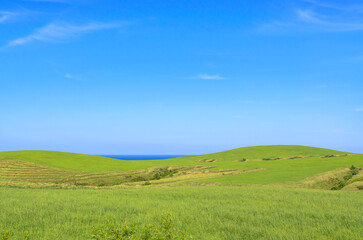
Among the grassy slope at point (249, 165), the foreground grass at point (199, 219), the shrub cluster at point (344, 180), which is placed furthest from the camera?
the grassy slope at point (249, 165)

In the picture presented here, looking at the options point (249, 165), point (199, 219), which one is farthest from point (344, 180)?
point (199, 219)

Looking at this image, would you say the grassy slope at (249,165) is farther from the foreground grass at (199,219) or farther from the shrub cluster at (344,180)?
the foreground grass at (199,219)

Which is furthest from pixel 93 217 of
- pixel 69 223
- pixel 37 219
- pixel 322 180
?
pixel 322 180

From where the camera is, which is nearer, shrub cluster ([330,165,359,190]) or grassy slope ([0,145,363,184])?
shrub cluster ([330,165,359,190])

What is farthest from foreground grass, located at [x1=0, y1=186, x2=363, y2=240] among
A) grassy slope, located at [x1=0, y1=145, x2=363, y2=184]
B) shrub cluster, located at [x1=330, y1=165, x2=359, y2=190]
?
grassy slope, located at [x1=0, y1=145, x2=363, y2=184]

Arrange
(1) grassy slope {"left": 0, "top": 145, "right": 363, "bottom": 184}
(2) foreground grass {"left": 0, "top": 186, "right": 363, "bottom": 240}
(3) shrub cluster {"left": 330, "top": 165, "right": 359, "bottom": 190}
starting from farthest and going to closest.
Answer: (1) grassy slope {"left": 0, "top": 145, "right": 363, "bottom": 184} < (3) shrub cluster {"left": 330, "top": 165, "right": 359, "bottom": 190} < (2) foreground grass {"left": 0, "top": 186, "right": 363, "bottom": 240}

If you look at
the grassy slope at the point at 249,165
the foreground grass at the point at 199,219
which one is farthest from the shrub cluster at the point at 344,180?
the foreground grass at the point at 199,219

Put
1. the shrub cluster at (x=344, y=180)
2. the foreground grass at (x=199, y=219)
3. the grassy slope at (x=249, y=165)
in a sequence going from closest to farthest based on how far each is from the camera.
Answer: the foreground grass at (x=199, y=219)
the shrub cluster at (x=344, y=180)
the grassy slope at (x=249, y=165)

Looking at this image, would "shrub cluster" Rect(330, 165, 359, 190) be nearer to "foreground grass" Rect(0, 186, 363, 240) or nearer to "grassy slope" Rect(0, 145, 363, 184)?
"grassy slope" Rect(0, 145, 363, 184)

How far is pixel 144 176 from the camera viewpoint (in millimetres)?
47062

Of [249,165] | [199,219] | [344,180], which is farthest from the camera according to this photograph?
[249,165]

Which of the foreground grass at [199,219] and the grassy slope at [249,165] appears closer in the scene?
the foreground grass at [199,219]

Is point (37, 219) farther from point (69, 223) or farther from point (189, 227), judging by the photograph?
point (189, 227)

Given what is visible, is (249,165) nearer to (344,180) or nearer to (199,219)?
(344,180)
